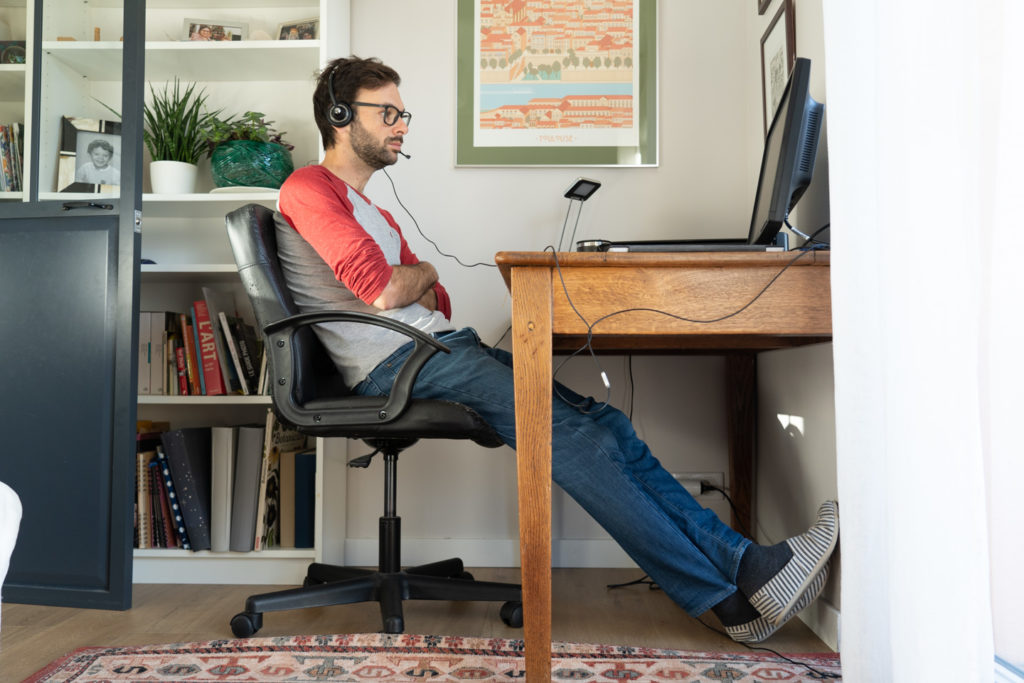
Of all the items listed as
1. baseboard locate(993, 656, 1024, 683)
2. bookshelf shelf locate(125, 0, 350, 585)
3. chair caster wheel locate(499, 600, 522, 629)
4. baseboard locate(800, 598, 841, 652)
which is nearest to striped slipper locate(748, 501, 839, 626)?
baseboard locate(800, 598, 841, 652)

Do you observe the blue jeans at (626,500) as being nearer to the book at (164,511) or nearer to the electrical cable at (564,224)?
the electrical cable at (564,224)

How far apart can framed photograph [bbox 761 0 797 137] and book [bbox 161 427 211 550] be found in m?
1.74

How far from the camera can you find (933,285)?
92cm

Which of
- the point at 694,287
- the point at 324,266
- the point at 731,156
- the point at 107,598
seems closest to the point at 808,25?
the point at 731,156

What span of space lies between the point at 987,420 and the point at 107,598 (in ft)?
6.25

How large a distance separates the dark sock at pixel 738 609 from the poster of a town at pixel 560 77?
143 cm

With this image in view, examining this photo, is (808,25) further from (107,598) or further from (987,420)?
(107,598)

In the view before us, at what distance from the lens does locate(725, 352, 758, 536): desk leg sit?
2252mm

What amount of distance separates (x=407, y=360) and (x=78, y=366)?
95cm

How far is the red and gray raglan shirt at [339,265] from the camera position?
166 cm

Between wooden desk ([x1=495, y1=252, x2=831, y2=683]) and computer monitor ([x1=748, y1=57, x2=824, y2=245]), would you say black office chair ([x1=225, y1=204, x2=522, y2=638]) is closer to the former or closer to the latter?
wooden desk ([x1=495, y1=252, x2=831, y2=683])

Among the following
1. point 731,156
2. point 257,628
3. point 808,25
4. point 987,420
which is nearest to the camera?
point 987,420

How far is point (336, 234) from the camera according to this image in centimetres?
167

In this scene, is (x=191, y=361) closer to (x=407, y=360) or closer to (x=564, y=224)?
(x=407, y=360)
